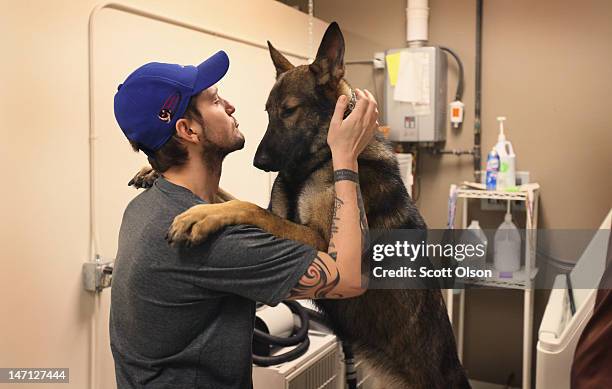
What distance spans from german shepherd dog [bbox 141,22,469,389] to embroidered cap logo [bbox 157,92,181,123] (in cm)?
21

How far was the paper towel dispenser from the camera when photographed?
3.17m

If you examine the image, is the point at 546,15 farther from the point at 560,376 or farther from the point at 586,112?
the point at 560,376

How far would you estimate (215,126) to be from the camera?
47.1 inches

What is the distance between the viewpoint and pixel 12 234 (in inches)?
61.2

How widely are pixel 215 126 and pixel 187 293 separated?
1.14ft

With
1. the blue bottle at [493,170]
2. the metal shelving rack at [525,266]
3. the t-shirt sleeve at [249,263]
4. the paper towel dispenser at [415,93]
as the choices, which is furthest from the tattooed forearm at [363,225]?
the paper towel dispenser at [415,93]

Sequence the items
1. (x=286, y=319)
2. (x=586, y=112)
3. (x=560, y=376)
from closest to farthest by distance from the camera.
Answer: (x=560, y=376) < (x=286, y=319) < (x=586, y=112)

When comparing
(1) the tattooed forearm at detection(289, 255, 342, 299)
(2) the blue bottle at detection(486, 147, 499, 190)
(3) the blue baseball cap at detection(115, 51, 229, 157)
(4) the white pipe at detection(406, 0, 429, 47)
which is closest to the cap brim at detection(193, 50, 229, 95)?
(3) the blue baseball cap at detection(115, 51, 229, 157)

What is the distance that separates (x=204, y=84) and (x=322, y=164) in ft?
1.02

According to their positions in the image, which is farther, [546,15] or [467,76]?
[467,76]

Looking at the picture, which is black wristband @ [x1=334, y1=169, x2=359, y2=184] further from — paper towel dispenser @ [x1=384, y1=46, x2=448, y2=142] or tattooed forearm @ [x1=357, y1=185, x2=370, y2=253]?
paper towel dispenser @ [x1=384, y1=46, x2=448, y2=142]

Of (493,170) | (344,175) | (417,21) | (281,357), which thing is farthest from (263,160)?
(417,21)

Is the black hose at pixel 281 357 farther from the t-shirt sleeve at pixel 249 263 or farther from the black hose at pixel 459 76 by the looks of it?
the black hose at pixel 459 76

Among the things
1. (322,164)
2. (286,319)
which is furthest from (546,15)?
(322,164)
